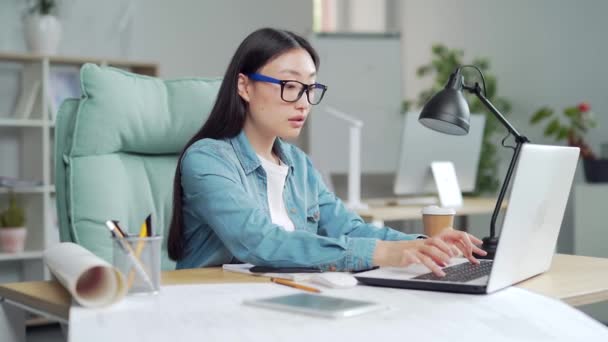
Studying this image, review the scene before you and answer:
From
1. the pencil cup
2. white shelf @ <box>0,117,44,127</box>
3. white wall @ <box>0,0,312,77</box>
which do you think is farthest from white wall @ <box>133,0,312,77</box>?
the pencil cup

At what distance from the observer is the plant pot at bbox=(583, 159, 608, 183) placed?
3707 mm

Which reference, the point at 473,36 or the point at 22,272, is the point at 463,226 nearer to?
the point at 473,36

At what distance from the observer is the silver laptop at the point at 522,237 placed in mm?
1110

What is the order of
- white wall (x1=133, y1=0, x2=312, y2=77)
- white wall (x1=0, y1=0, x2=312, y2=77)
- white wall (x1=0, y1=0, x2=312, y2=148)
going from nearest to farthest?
white wall (x1=0, y1=0, x2=312, y2=148)
white wall (x1=0, y1=0, x2=312, y2=77)
white wall (x1=133, y1=0, x2=312, y2=77)

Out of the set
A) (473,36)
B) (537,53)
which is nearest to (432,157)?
(537,53)

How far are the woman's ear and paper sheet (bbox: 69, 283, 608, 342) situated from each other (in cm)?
67

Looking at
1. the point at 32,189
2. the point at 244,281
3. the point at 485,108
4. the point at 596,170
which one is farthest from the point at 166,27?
the point at 244,281

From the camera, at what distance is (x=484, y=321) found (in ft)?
3.23

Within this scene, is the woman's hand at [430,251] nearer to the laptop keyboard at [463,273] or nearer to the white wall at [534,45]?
Result: the laptop keyboard at [463,273]

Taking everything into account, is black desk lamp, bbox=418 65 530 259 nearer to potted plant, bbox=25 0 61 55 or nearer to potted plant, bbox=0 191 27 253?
potted plant, bbox=0 191 27 253

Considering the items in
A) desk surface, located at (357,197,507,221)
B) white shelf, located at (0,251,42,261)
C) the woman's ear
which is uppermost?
the woman's ear

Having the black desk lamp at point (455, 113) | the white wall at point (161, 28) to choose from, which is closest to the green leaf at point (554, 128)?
the white wall at point (161, 28)

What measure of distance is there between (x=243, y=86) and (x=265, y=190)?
24cm

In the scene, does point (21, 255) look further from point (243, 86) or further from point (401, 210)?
point (243, 86)
